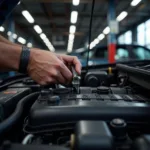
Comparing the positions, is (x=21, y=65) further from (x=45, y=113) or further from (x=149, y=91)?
(x=149, y=91)

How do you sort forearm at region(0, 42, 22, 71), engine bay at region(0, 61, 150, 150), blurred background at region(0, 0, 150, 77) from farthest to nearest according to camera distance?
blurred background at region(0, 0, 150, 77) → forearm at region(0, 42, 22, 71) → engine bay at region(0, 61, 150, 150)

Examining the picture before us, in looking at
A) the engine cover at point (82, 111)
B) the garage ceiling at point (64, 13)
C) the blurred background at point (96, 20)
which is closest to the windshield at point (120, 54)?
the blurred background at point (96, 20)

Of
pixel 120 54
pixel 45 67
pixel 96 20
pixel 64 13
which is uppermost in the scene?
pixel 96 20

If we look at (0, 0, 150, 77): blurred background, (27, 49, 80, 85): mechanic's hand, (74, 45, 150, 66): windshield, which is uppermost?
(0, 0, 150, 77): blurred background

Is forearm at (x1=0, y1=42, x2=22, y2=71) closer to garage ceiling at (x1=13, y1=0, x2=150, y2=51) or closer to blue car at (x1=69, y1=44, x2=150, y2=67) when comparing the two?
blue car at (x1=69, y1=44, x2=150, y2=67)

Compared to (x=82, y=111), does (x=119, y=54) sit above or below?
above

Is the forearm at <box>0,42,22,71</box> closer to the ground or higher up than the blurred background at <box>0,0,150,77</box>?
closer to the ground

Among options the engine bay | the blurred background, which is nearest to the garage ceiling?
the blurred background

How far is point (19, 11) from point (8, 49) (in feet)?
28.5

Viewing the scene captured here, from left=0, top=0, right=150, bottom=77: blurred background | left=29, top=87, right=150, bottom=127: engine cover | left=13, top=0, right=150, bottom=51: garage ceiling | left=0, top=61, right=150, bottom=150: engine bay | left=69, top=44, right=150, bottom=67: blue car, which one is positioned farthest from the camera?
left=13, top=0, right=150, bottom=51: garage ceiling

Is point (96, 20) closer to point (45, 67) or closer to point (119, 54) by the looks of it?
point (119, 54)

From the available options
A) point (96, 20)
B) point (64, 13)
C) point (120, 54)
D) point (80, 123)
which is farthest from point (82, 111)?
point (96, 20)

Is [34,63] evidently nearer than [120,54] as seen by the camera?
Yes

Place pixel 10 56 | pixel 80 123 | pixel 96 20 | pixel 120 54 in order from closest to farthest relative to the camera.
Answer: pixel 80 123 → pixel 10 56 → pixel 120 54 → pixel 96 20
